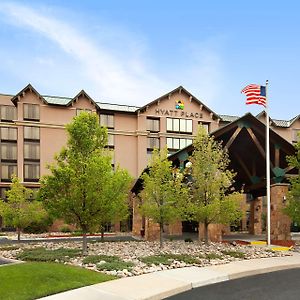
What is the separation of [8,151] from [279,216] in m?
39.7

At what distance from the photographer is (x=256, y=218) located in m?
39.1

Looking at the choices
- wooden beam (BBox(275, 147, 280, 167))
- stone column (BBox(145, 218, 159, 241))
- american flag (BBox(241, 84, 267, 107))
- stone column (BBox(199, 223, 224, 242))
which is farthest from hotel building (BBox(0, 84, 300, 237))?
american flag (BBox(241, 84, 267, 107))

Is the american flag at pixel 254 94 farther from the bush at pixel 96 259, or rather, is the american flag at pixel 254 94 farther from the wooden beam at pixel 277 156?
the bush at pixel 96 259

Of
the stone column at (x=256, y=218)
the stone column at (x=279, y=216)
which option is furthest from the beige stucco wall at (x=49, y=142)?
the stone column at (x=279, y=216)

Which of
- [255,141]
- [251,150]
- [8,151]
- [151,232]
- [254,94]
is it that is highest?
[254,94]

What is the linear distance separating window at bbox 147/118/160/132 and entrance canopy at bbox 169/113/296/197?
25134 mm

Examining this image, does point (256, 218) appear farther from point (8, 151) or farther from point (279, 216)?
point (8, 151)

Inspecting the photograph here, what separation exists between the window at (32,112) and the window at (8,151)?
4298mm

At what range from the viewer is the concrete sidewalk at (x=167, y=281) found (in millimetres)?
10961

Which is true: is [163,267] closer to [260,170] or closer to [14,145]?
[260,170]

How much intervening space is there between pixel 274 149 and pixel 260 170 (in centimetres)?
493

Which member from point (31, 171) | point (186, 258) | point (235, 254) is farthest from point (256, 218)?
point (31, 171)

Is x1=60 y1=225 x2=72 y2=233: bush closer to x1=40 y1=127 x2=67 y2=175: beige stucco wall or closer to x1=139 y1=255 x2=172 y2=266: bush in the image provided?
x1=40 y1=127 x2=67 y2=175: beige stucco wall

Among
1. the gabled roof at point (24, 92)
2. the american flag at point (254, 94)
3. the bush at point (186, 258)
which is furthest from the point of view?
the gabled roof at point (24, 92)
